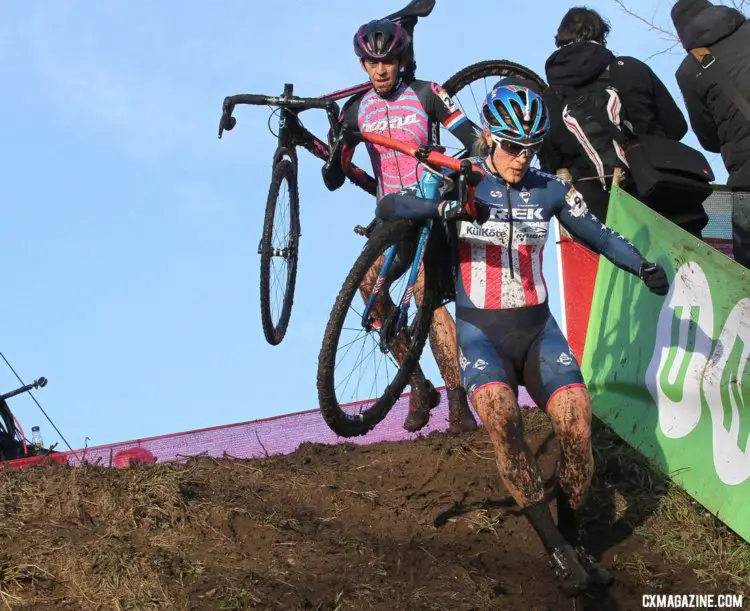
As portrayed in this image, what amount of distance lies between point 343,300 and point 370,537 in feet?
4.75

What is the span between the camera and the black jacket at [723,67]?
805 centimetres

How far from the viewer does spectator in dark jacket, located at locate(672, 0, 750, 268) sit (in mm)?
8047

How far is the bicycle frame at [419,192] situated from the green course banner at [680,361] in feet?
5.31

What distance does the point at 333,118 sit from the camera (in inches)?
363

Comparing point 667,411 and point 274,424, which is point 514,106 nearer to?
point 667,411

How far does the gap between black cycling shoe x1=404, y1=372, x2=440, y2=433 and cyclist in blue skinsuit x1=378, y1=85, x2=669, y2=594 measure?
191 cm

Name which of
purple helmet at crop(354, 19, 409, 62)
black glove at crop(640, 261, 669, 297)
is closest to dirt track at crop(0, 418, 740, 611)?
black glove at crop(640, 261, 669, 297)

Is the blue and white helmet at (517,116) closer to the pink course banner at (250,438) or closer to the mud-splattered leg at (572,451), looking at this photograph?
the mud-splattered leg at (572,451)

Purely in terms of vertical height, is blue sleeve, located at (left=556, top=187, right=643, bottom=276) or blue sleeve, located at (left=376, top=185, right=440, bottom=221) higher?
blue sleeve, located at (left=376, top=185, right=440, bottom=221)

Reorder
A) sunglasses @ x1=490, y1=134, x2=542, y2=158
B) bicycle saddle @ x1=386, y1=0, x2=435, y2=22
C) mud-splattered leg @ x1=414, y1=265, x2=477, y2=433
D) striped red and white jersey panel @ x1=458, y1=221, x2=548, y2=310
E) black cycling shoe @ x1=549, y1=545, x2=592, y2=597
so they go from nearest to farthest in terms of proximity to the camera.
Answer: black cycling shoe @ x1=549, y1=545, x2=592, y2=597 → sunglasses @ x1=490, y1=134, x2=542, y2=158 → striped red and white jersey panel @ x1=458, y1=221, x2=548, y2=310 → mud-splattered leg @ x1=414, y1=265, x2=477, y2=433 → bicycle saddle @ x1=386, y1=0, x2=435, y2=22

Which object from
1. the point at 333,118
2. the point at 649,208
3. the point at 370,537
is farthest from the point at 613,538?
the point at 333,118

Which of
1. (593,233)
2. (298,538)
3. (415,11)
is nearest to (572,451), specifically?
(593,233)

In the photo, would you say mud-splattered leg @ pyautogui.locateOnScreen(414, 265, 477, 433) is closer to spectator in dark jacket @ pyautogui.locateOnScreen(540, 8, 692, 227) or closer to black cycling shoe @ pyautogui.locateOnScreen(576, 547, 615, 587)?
spectator in dark jacket @ pyautogui.locateOnScreen(540, 8, 692, 227)

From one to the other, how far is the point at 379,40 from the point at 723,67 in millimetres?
2262
